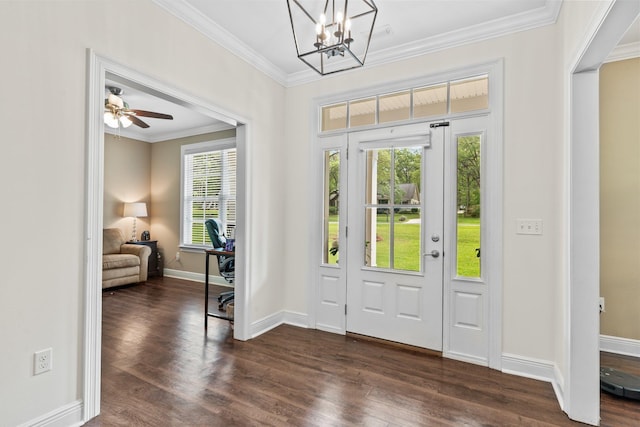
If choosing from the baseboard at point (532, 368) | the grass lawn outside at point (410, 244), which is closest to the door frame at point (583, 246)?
the baseboard at point (532, 368)

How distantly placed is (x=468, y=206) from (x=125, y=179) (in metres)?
5.95

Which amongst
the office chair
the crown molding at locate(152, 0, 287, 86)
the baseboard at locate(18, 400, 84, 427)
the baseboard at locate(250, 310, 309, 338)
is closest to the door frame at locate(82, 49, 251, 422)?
the baseboard at locate(18, 400, 84, 427)

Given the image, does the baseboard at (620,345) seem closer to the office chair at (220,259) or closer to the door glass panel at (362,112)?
the door glass panel at (362,112)

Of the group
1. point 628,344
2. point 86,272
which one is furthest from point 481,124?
point 86,272

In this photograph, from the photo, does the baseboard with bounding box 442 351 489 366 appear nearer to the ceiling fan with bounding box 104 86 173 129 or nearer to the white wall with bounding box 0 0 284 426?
the white wall with bounding box 0 0 284 426

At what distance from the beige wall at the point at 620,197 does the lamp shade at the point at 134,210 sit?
21.8 ft

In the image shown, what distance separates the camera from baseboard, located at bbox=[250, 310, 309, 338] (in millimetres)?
3297

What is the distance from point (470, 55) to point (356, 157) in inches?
51.8

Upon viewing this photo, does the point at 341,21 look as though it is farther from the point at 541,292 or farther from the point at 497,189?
the point at 541,292

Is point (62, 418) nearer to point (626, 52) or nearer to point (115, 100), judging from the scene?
point (115, 100)

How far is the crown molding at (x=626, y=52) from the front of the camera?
2869 mm

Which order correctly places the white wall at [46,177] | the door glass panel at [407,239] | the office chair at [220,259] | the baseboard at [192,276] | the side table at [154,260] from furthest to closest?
the side table at [154,260]
the baseboard at [192,276]
the office chair at [220,259]
the door glass panel at [407,239]
the white wall at [46,177]

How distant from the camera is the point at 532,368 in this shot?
2.49 m

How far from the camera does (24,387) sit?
1.67m
